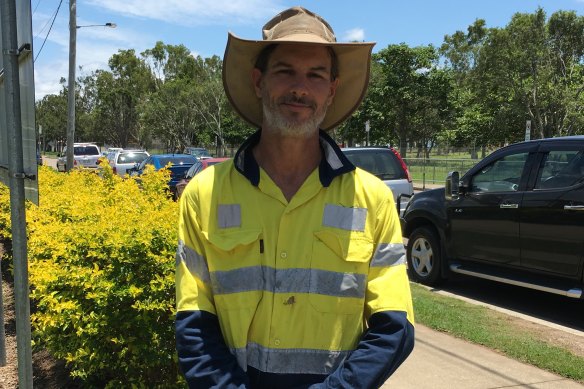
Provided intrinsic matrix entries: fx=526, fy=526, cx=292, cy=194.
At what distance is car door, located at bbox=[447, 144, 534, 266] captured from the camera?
5941mm

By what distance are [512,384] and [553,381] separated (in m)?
0.33

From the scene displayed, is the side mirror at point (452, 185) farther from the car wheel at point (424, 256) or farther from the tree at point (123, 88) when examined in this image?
the tree at point (123, 88)

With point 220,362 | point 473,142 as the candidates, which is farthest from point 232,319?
point 473,142

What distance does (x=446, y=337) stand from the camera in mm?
4840

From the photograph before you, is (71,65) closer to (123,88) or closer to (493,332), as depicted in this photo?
(493,332)

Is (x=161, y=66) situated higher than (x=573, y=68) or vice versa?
(x=161, y=66)

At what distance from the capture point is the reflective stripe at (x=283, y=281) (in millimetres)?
1712

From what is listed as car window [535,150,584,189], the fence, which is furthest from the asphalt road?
the fence

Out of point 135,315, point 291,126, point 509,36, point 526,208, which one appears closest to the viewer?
point 291,126

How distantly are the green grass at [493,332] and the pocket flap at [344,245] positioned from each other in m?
3.12

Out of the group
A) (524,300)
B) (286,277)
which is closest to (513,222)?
(524,300)

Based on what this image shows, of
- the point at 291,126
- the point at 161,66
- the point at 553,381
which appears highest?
the point at 161,66

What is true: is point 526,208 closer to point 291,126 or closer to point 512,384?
point 512,384

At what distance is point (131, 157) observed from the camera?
26719mm
